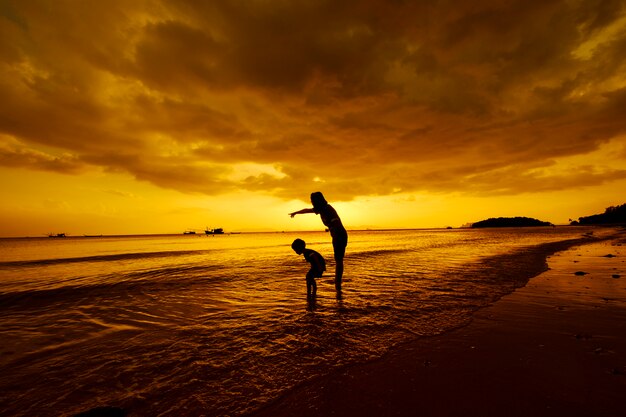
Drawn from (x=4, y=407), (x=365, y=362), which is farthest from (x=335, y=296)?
(x=4, y=407)

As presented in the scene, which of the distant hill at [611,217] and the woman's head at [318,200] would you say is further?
the distant hill at [611,217]

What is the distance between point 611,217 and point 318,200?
19296cm

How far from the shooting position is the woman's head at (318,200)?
29.1 feet

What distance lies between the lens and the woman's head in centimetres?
886

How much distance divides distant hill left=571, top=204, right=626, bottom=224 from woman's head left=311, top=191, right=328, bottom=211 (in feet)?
562

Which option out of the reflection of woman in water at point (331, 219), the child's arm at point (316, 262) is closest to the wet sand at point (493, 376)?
the child's arm at point (316, 262)

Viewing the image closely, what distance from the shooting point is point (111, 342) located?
5.88 metres

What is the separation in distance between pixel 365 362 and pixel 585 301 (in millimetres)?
7128

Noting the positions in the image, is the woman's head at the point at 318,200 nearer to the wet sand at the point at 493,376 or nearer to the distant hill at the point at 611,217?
the wet sand at the point at 493,376

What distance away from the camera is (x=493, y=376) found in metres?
3.90

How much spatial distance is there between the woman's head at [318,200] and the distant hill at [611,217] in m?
171

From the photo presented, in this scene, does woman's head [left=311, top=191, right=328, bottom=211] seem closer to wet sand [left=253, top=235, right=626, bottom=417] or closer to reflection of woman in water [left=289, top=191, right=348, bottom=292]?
reflection of woman in water [left=289, top=191, right=348, bottom=292]

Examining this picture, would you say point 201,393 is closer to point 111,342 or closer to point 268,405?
point 268,405

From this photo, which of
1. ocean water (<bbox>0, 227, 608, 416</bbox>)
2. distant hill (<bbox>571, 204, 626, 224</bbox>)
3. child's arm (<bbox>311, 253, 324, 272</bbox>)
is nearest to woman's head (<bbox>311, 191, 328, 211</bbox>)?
child's arm (<bbox>311, 253, 324, 272</bbox>)
